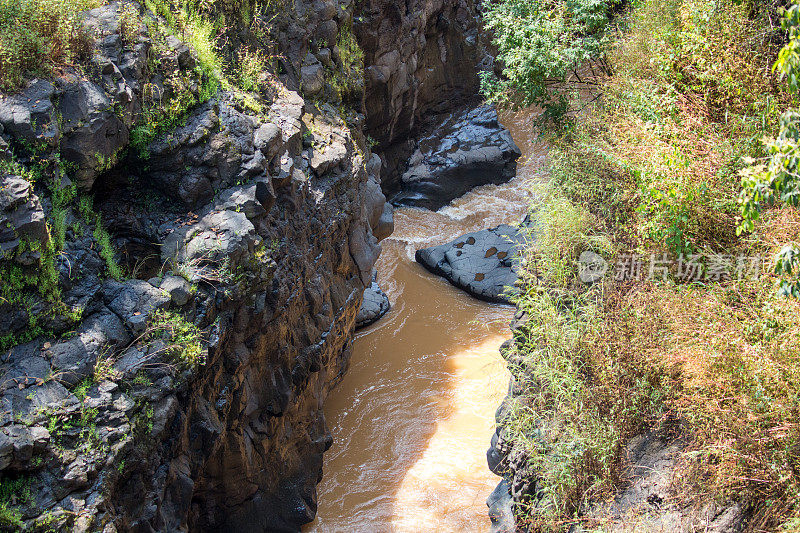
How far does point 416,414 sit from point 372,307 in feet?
9.90

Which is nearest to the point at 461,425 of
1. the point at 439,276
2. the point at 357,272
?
the point at 357,272

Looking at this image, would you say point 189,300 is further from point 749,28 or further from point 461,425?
point 749,28

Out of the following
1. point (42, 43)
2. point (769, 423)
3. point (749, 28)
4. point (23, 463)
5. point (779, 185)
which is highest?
point (42, 43)

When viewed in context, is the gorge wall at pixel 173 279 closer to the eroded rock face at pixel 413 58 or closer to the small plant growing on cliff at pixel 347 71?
the small plant growing on cliff at pixel 347 71

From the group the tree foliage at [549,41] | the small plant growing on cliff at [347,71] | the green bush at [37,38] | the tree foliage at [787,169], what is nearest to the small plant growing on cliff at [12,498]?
the green bush at [37,38]

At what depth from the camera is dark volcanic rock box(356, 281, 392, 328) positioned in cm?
1289

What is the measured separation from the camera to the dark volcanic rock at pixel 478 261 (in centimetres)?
1405

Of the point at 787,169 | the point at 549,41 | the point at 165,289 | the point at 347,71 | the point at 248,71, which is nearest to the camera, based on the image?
the point at 787,169

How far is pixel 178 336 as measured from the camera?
6285 millimetres

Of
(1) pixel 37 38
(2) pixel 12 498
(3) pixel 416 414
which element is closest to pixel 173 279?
(2) pixel 12 498

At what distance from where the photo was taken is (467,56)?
18828mm

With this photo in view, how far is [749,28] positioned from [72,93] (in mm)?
7607

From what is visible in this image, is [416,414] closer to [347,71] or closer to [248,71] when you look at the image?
[248,71]

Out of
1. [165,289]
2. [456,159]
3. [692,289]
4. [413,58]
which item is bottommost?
[692,289]
